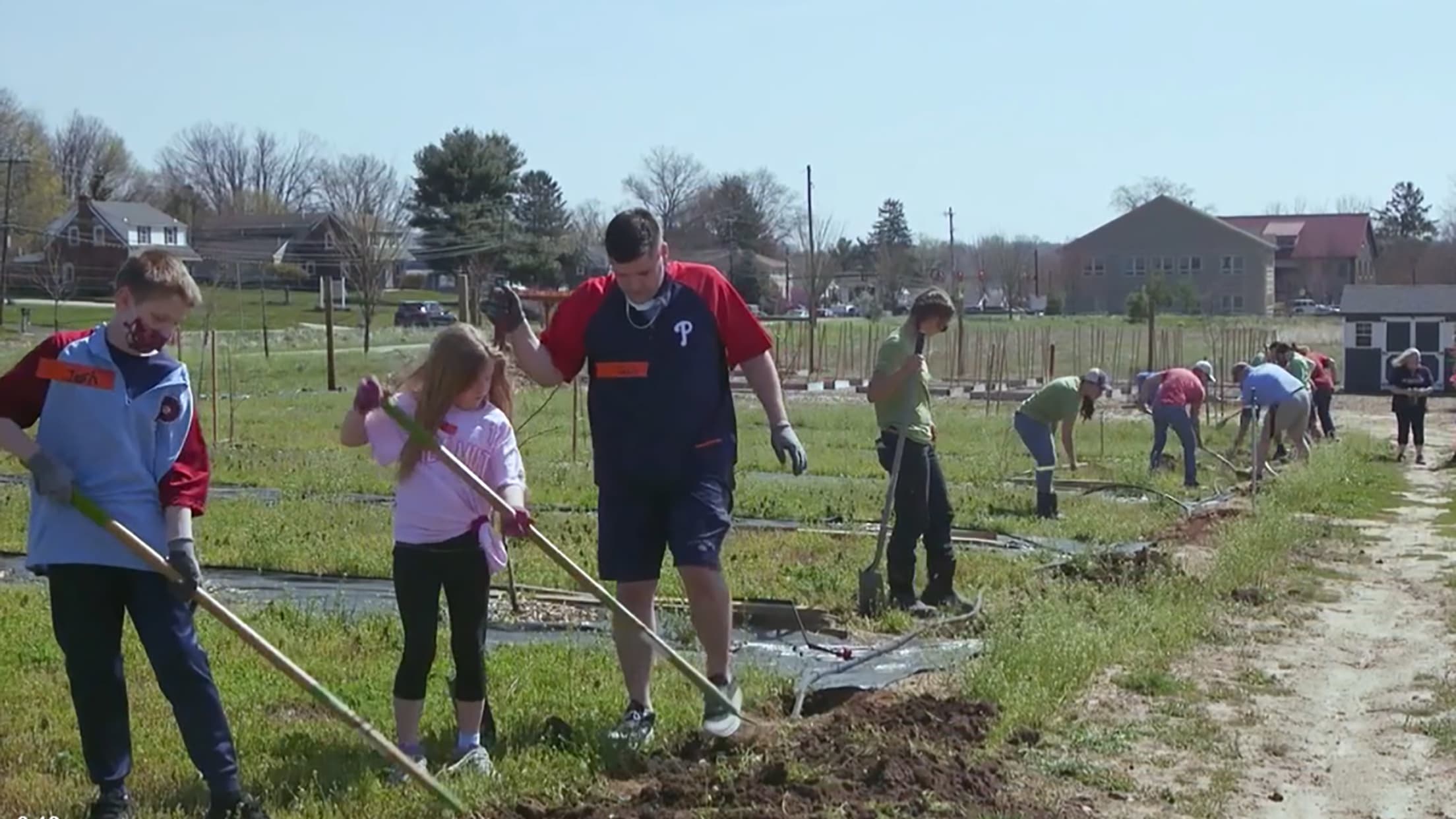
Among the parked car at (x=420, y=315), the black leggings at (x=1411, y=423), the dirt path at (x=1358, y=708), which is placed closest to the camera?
the dirt path at (x=1358, y=708)

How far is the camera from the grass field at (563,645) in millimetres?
5465

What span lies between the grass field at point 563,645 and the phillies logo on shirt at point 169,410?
109cm

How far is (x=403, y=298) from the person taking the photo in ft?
244

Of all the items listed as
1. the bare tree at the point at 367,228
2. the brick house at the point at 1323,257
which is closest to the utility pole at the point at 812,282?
the bare tree at the point at 367,228

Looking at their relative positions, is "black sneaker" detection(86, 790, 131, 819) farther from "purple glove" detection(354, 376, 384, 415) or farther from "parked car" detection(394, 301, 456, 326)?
"parked car" detection(394, 301, 456, 326)

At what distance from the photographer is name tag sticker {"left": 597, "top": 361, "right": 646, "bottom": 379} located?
229 inches

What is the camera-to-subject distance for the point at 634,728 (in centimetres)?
585

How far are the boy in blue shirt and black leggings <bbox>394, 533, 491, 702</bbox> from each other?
78cm

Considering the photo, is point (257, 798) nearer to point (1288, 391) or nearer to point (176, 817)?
point (176, 817)

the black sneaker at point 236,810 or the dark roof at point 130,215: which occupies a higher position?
the dark roof at point 130,215

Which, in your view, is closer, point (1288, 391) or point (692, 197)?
point (1288, 391)

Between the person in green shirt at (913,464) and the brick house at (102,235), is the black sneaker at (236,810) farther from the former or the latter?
the brick house at (102,235)

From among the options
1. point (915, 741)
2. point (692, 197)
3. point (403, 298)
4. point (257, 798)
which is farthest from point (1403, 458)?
point (692, 197)

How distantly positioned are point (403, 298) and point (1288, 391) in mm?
61101
